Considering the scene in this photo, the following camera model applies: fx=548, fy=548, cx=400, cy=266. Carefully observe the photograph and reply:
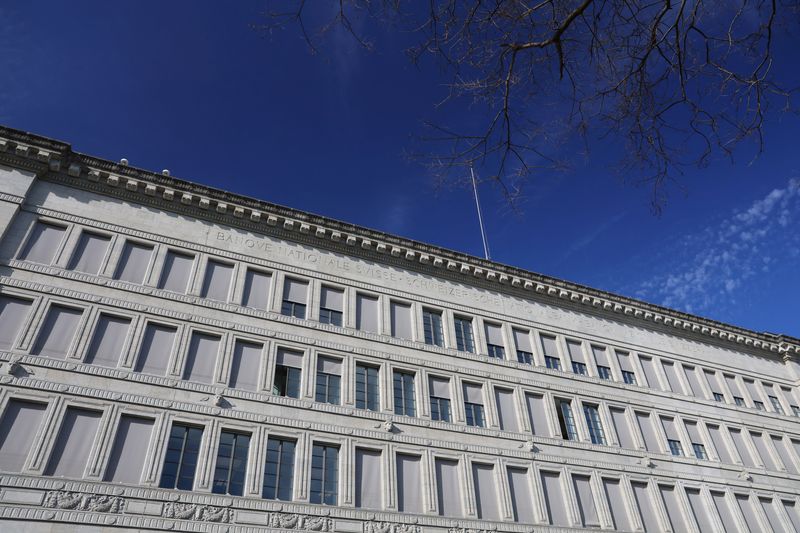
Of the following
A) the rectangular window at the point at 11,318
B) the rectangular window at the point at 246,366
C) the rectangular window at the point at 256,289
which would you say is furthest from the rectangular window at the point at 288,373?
the rectangular window at the point at 11,318

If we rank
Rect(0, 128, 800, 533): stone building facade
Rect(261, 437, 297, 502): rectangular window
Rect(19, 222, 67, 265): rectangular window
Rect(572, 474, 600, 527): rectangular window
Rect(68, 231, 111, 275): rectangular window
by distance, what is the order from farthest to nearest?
Rect(572, 474, 600, 527): rectangular window
Rect(68, 231, 111, 275): rectangular window
Rect(19, 222, 67, 265): rectangular window
Rect(261, 437, 297, 502): rectangular window
Rect(0, 128, 800, 533): stone building facade

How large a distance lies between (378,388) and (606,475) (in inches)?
417

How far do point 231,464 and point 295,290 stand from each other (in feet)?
26.1

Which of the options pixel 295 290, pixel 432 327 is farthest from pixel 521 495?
pixel 295 290

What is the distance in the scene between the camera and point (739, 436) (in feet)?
96.1

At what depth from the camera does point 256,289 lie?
22.6 m

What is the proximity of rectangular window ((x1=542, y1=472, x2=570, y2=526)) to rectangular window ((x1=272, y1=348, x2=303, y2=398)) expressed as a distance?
10542 millimetres

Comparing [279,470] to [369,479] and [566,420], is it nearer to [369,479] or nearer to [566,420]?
[369,479]

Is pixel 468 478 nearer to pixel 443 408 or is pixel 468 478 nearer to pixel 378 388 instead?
pixel 443 408

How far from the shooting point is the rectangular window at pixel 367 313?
23578 mm

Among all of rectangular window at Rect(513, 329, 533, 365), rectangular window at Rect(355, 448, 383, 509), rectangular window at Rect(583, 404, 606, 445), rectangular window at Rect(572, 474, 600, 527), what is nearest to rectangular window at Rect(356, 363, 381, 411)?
rectangular window at Rect(355, 448, 383, 509)

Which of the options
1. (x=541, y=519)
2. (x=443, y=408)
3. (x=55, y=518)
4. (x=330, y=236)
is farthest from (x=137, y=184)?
(x=541, y=519)

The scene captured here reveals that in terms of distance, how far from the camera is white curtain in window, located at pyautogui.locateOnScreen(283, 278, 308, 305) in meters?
23.0

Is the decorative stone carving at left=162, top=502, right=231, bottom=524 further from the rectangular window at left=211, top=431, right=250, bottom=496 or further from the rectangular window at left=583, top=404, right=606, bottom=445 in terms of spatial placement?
the rectangular window at left=583, top=404, right=606, bottom=445
